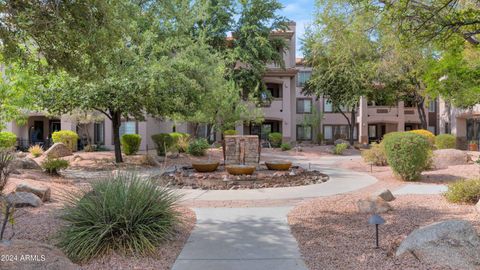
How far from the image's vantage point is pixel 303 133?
42500mm

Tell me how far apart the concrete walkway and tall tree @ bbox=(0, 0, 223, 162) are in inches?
170

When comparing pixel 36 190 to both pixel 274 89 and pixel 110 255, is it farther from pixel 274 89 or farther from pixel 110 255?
pixel 274 89

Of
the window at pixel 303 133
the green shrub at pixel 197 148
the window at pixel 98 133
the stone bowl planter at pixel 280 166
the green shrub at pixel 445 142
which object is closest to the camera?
the stone bowl planter at pixel 280 166

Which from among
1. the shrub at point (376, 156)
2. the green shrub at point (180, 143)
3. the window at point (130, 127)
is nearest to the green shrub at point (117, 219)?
the shrub at point (376, 156)

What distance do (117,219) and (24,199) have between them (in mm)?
3952

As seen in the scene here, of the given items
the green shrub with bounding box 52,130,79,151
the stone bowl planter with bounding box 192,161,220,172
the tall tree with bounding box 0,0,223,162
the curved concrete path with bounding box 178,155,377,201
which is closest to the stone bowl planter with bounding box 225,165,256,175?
the stone bowl planter with bounding box 192,161,220,172

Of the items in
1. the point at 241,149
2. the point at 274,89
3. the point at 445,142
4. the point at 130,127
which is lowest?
the point at 445,142

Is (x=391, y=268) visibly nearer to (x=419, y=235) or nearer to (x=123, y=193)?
(x=419, y=235)

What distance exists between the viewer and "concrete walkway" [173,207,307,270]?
214 inches

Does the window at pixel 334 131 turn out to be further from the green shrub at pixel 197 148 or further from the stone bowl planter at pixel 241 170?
the stone bowl planter at pixel 241 170

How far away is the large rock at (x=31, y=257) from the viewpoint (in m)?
4.35

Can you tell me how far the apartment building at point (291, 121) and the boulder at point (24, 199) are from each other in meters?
22.8

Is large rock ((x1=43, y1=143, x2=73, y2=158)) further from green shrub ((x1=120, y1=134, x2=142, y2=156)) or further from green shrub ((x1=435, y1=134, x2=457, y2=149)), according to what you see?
green shrub ((x1=435, y1=134, x2=457, y2=149))

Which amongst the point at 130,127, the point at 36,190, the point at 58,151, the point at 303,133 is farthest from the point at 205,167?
the point at 303,133
